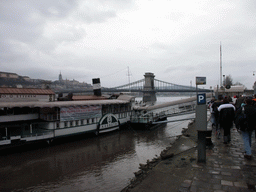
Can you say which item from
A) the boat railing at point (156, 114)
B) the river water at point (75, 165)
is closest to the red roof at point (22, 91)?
the river water at point (75, 165)

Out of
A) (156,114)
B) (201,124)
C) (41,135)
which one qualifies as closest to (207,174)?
(201,124)

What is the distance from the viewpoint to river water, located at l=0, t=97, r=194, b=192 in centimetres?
958

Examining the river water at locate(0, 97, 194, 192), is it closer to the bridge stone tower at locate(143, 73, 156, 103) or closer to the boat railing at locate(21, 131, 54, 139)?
the boat railing at locate(21, 131, 54, 139)

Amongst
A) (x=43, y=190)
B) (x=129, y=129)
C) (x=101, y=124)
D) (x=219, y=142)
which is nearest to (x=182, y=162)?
(x=219, y=142)

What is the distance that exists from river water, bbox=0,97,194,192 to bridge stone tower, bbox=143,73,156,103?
6086cm

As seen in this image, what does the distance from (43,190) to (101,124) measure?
42.1ft

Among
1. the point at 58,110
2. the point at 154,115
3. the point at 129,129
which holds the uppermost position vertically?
the point at 58,110

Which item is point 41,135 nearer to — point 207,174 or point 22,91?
point 22,91

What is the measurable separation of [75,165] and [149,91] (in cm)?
6671

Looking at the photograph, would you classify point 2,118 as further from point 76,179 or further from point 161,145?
point 161,145

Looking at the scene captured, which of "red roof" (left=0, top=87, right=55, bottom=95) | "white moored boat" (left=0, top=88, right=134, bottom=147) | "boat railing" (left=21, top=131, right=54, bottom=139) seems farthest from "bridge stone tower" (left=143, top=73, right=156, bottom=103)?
"boat railing" (left=21, top=131, right=54, bottom=139)

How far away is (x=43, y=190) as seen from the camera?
9141 millimetres

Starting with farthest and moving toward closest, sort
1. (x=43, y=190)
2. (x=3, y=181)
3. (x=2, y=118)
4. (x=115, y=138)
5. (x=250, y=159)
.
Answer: (x=115, y=138) < (x=2, y=118) < (x=3, y=181) < (x=43, y=190) < (x=250, y=159)

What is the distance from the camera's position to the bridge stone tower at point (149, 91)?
7916 centimetres
